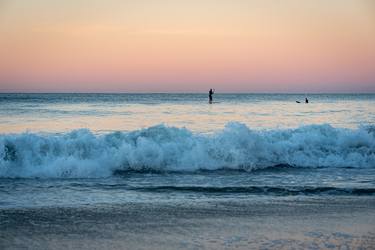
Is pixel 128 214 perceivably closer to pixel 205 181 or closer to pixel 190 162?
pixel 205 181

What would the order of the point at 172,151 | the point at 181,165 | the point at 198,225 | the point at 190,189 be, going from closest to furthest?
the point at 198,225 → the point at 190,189 → the point at 181,165 → the point at 172,151

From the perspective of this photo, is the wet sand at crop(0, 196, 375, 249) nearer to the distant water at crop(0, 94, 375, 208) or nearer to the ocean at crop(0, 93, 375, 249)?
the ocean at crop(0, 93, 375, 249)

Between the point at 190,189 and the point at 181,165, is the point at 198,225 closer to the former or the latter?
the point at 190,189

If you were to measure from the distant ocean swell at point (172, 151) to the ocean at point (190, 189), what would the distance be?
3cm

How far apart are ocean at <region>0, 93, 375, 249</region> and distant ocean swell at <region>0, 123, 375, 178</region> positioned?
3 centimetres

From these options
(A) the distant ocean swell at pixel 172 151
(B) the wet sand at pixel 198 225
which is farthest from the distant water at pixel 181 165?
(B) the wet sand at pixel 198 225

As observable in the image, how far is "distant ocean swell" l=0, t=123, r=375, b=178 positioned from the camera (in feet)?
43.0

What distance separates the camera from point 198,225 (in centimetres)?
768

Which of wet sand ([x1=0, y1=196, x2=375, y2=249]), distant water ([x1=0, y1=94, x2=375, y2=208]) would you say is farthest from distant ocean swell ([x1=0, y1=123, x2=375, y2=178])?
wet sand ([x1=0, y1=196, x2=375, y2=249])

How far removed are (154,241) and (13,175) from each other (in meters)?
6.64

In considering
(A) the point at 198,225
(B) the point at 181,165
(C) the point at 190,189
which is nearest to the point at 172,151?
(B) the point at 181,165

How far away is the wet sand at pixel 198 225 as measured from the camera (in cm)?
671

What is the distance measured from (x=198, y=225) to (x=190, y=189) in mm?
3204

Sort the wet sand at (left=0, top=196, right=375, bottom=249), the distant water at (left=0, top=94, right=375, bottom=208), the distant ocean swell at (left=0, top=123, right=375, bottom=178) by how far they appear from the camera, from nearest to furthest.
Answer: the wet sand at (left=0, top=196, right=375, bottom=249) → the distant water at (left=0, top=94, right=375, bottom=208) → the distant ocean swell at (left=0, top=123, right=375, bottom=178)
